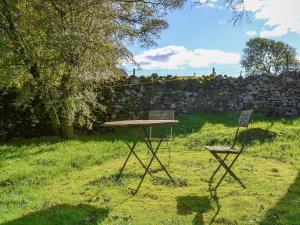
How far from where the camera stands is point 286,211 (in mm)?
6000

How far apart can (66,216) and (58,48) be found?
5712 mm

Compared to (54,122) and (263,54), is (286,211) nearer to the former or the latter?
(54,122)

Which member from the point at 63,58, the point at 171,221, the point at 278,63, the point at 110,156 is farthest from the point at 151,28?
the point at 278,63

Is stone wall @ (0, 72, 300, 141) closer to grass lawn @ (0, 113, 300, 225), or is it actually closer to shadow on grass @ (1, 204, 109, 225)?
grass lawn @ (0, 113, 300, 225)

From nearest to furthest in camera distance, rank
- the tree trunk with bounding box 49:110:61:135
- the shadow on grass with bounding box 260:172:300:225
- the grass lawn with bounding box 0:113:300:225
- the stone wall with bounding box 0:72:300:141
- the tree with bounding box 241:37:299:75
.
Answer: the shadow on grass with bounding box 260:172:300:225 → the grass lawn with bounding box 0:113:300:225 → the tree trunk with bounding box 49:110:61:135 → the stone wall with bounding box 0:72:300:141 → the tree with bounding box 241:37:299:75

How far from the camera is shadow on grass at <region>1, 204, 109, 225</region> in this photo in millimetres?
5703

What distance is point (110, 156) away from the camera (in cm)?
1034

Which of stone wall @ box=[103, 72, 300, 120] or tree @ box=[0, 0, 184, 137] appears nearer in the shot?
tree @ box=[0, 0, 184, 137]

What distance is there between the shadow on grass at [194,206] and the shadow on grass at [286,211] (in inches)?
32.5

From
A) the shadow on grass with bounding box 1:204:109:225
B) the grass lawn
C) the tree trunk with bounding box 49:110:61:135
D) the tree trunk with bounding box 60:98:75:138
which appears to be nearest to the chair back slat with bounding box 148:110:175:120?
the grass lawn

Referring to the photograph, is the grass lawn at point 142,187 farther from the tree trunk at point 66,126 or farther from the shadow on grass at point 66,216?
the tree trunk at point 66,126

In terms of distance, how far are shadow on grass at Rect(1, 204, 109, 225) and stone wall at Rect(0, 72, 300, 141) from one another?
31.6 feet

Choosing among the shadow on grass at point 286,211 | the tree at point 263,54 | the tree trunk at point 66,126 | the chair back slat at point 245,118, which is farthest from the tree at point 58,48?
the tree at point 263,54

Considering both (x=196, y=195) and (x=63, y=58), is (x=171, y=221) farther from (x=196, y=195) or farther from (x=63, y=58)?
(x=63, y=58)
